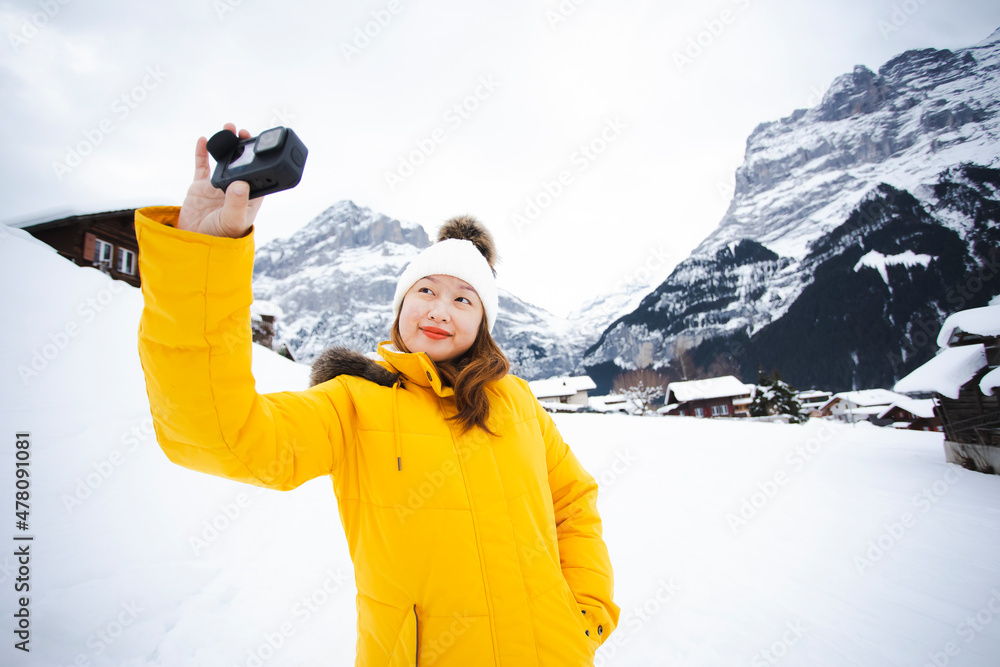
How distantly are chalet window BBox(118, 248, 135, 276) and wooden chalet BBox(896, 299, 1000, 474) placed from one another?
29421mm

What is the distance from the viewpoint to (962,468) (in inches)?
350

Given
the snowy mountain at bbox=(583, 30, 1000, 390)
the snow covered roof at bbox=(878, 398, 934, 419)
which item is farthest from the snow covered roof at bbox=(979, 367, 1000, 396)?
the snowy mountain at bbox=(583, 30, 1000, 390)


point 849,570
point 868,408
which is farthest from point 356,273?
point 849,570

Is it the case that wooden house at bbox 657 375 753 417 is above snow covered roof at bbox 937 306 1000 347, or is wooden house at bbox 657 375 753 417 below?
below

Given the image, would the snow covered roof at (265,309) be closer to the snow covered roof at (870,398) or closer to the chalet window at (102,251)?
the chalet window at (102,251)

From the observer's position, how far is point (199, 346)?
3.24ft

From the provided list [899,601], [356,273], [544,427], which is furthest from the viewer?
[356,273]

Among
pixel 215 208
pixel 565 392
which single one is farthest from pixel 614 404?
pixel 215 208

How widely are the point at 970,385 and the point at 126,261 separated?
30.5 metres

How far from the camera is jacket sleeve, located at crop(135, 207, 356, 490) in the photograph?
0.97 meters

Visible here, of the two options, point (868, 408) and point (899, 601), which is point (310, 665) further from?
point (868, 408)

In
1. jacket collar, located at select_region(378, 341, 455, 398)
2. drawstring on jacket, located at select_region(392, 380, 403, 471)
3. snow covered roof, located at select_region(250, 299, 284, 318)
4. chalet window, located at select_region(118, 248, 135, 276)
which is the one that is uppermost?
chalet window, located at select_region(118, 248, 135, 276)

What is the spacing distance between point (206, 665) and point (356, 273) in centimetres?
13220

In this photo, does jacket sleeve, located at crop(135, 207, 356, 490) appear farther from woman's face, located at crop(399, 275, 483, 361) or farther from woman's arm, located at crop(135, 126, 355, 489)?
woman's face, located at crop(399, 275, 483, 361)
